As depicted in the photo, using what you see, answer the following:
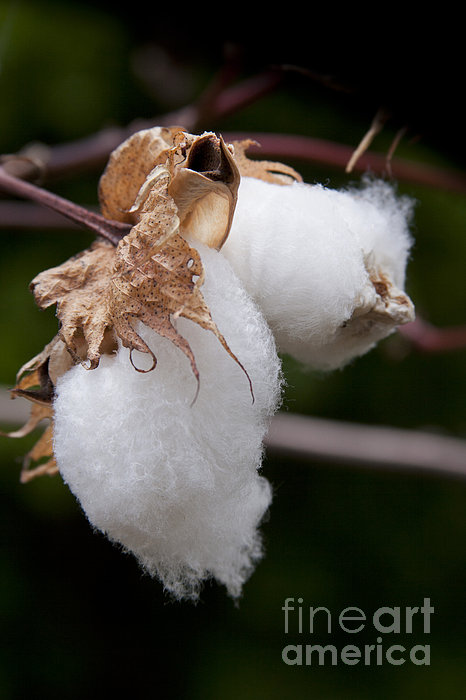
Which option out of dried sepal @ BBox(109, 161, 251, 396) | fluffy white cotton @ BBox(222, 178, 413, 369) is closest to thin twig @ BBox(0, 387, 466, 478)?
fluffy white cotton @ BBox(222, 178, 413, 369)

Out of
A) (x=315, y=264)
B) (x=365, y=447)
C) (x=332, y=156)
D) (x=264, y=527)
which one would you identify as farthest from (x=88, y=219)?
(x=264, y=527)

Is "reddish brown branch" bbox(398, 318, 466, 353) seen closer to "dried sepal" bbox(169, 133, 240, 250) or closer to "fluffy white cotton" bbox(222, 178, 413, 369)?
"fluffy white cotton" bbox(222, 178, 413, 369)

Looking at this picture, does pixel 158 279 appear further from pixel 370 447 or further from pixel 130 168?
pixel 370 447

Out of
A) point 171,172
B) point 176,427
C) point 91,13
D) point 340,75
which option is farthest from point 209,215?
point 91,13

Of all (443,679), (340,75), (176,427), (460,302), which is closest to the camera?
(176,427)

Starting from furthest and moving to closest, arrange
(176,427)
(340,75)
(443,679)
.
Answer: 1. (443,679)
2. (340,75)
3. (176,427)

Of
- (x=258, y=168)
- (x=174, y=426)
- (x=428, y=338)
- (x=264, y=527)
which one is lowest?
(x=264, y=527)

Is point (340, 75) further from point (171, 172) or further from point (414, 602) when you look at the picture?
point (414, 602)
